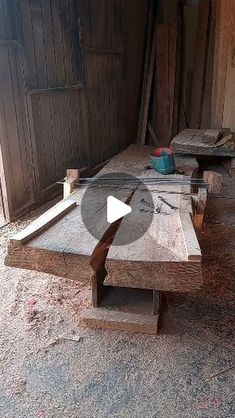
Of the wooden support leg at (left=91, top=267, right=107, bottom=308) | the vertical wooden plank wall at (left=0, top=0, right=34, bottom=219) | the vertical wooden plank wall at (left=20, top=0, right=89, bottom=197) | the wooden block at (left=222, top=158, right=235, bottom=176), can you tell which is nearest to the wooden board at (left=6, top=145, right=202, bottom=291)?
the wooden support leg at (left=91, top=267, right=107, bottom=308)

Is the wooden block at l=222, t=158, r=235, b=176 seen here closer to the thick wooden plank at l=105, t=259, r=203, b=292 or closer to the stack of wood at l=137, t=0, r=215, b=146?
the stack of wood at l=137, t=0, r=215, b=146

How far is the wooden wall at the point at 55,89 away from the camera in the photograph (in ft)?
9.52

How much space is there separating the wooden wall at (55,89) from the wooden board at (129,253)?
1.40 m

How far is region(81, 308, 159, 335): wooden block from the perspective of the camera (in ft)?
5.43

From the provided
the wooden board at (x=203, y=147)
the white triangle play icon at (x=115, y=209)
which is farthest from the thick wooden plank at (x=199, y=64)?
the white triangle play icon at (x=115, y=209)

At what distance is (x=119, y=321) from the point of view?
1682 millimetres

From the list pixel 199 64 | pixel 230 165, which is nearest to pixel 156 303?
pixel 230 165

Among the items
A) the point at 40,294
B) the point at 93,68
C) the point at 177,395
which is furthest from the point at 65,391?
the point at 93,68

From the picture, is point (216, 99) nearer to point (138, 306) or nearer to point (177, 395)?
point (138, 306)

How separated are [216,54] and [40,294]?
332 cm

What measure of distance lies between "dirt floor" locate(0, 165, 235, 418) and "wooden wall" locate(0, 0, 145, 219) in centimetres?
132

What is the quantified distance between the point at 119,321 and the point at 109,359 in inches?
7.4

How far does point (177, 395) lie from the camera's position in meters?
1.36

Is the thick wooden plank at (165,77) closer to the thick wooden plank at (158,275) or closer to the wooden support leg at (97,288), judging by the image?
the wooden support leg at (97,288)
